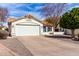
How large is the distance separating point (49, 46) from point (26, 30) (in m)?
0.68

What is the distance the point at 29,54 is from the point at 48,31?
70cm

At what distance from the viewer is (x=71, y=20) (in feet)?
19.9

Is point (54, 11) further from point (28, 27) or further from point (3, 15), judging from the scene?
point (3, 15)

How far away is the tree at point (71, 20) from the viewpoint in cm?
599

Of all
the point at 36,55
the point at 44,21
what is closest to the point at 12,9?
the point at 44,21

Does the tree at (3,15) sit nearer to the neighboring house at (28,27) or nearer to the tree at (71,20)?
the neighboring house at (28,27)

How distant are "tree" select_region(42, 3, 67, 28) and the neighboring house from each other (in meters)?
0.23

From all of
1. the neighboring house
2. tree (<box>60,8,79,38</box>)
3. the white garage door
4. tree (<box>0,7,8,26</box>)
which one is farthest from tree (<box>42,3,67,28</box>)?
tree (<box>0,7,8,26</box>)

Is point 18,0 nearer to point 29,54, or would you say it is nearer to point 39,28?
point 39,28

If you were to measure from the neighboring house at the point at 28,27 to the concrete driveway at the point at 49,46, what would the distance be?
0.14 meters

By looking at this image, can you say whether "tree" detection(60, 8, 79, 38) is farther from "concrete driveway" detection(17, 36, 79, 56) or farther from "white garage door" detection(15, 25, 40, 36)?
"white garage door" detection(15, 25, 40, 36)

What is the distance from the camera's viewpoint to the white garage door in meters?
6.17

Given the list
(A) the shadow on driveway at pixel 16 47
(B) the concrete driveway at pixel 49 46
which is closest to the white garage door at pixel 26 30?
Answer: (B) the concrete driveway at pixel 49 46

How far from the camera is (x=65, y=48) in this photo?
5.97m
